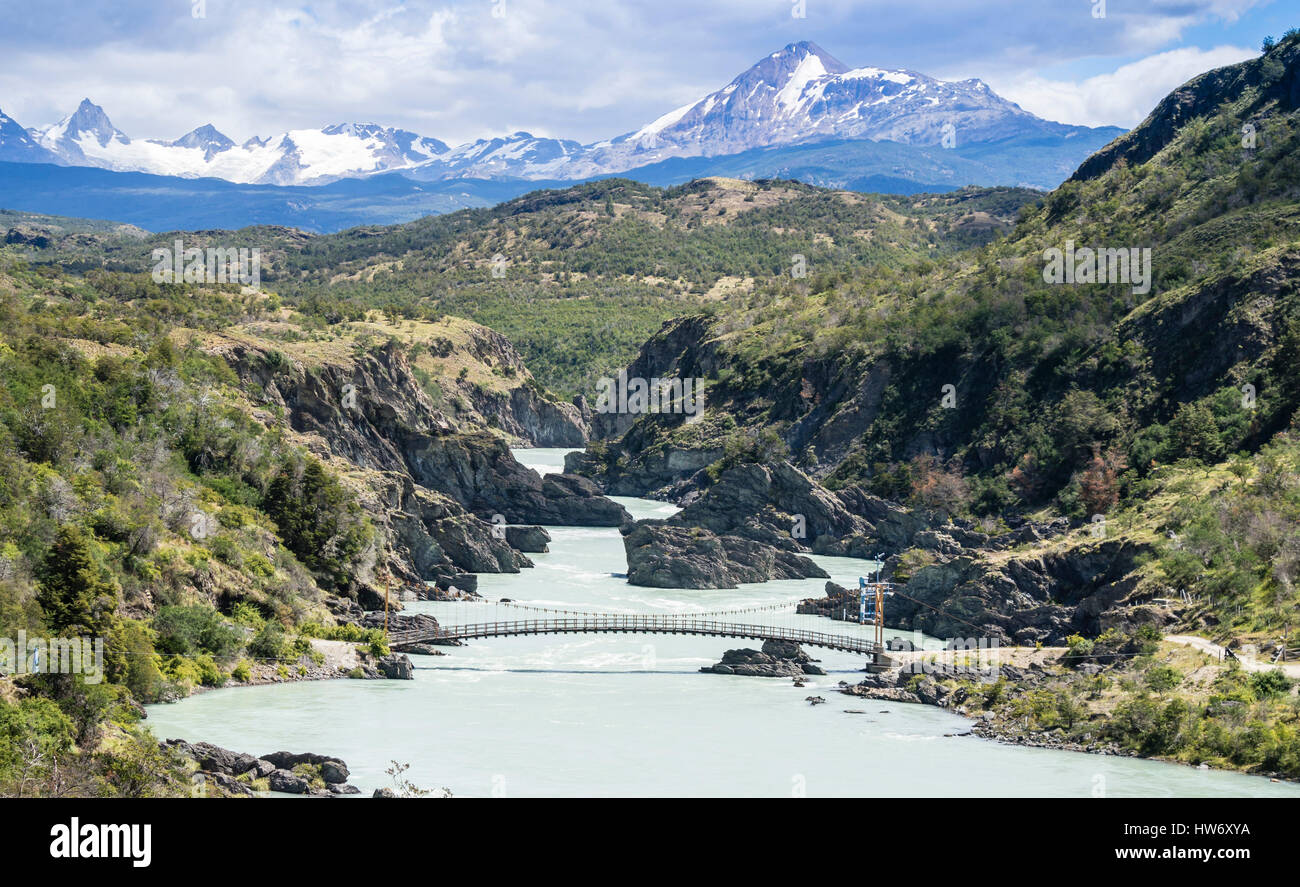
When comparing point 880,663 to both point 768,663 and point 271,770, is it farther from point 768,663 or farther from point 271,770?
point 271,770

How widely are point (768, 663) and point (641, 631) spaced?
6.15 m

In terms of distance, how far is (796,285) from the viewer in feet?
550

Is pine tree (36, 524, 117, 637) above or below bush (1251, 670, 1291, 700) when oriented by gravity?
above

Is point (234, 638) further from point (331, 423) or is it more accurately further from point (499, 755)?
point (331, 423)

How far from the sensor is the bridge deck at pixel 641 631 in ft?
213

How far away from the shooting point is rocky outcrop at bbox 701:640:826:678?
207 ft

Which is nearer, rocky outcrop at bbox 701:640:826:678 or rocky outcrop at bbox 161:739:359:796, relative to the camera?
rocky outcrop at bbox 161:739:359:796

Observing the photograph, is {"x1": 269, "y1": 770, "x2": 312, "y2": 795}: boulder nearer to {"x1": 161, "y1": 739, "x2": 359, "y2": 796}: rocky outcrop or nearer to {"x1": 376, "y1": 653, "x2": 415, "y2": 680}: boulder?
{"x1": 161, "y1": 739, "x2": 359, "y2": 796}: rocky outcrop

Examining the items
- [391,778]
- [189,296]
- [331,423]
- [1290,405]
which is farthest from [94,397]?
[1290,405]

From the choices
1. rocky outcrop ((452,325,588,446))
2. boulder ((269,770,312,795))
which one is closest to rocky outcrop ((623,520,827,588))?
boulder ((269,770,312,795))

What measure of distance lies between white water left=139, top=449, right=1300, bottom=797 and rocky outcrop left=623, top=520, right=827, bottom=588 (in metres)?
19.3

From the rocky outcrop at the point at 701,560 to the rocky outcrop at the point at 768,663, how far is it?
23.7 meters

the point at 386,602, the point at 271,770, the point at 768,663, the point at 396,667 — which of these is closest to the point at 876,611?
the point at 768,663
